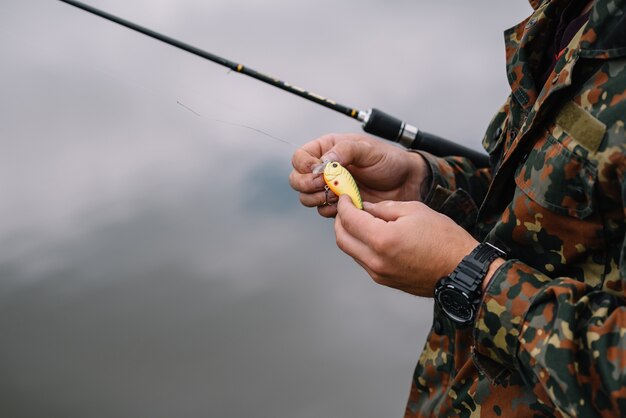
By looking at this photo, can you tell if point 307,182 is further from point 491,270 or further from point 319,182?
point 491,270

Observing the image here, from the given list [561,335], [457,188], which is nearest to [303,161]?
[457,188]

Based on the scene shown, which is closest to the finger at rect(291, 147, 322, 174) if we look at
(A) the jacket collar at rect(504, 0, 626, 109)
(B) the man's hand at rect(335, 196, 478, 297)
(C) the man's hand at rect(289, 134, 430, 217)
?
Answer: (C) the man's hand at rect(289, 134, 430, 217)

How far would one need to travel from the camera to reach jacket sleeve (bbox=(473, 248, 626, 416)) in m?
A: 1.15

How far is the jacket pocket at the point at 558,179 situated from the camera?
1284mm

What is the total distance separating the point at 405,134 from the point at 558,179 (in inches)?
60.8

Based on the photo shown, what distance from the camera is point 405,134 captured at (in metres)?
2.86

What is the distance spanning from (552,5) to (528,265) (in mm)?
698

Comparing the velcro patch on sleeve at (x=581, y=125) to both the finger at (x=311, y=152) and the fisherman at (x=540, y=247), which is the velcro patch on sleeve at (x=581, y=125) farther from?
the finger at (x=311, y=152)

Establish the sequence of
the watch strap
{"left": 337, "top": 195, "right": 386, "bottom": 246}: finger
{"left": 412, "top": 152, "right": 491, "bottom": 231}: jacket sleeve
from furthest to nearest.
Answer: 1. {"left": 412, "top": 152, "right": 491, "bottom": 231}: jacket sleeve
2. {"left": 337, "top": 195, "right": 386, "bottom": 246}: finger
3. the watch strap

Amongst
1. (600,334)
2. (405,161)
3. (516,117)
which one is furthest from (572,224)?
(405,161)

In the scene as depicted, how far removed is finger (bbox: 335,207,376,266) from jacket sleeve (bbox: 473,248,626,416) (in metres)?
0.31

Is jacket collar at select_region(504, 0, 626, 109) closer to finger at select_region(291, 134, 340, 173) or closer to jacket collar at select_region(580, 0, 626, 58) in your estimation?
jacket collar at select_region(580, 0, 626, 58)

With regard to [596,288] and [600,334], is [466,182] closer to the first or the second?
[596,288]

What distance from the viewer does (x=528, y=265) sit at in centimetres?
148
